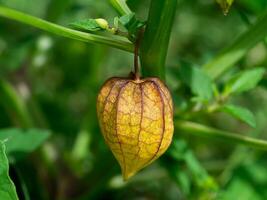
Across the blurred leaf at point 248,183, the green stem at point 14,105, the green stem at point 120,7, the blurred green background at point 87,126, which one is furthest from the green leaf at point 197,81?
the green stem at point 14,105

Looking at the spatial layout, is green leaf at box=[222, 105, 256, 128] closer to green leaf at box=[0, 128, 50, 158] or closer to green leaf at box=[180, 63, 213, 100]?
green leaf at box=[180, 63, 213, 100]

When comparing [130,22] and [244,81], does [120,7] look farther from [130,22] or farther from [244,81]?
[244,81]

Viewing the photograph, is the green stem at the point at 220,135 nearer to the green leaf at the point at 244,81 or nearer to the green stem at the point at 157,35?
the green leaf at the point at 244,81

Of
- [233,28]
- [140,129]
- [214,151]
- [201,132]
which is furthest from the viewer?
[233,28]

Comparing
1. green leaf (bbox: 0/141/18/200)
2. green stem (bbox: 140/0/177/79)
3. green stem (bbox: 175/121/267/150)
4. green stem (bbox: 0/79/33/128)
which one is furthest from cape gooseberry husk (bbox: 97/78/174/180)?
green stem (bbox: 0/79/33/128)

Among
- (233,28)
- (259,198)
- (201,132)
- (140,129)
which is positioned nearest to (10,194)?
(140,129)

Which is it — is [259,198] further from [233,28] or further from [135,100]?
[233,28]
